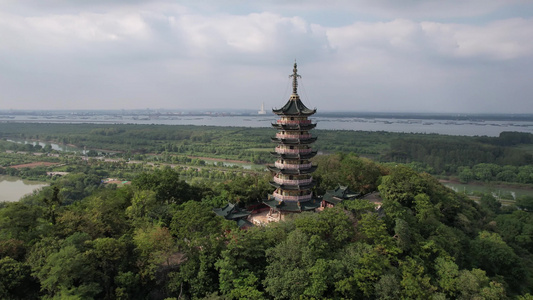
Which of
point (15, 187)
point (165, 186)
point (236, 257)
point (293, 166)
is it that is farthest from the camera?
point (15, 187)

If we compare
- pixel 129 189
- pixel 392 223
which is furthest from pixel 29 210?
pixel 392 223

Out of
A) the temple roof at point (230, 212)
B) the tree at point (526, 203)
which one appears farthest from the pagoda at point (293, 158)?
the tree at point (526, 203)

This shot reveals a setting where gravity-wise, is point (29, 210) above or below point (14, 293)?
above

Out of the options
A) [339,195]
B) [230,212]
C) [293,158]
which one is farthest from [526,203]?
[230,212]

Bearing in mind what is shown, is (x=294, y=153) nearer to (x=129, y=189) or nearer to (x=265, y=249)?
(x=265, y=249)

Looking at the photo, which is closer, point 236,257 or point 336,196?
point 236,257

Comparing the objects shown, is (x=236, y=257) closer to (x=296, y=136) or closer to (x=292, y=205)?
(x=292, y=205)

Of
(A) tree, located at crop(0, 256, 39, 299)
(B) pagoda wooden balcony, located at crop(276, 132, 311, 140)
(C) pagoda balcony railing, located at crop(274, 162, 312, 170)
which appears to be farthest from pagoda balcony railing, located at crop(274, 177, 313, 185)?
(A) tree, located at crop(0, 256, 39, 299)
